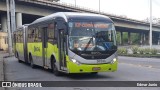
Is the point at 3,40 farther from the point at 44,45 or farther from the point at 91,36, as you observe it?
the point at 91,36

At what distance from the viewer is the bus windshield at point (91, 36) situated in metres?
15.6

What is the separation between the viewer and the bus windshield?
51.3ft

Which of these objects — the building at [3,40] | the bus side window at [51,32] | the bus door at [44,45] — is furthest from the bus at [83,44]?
the building at [3,40]

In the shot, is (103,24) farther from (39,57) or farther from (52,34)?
(39,57)

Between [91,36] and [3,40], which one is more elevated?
[91,36]

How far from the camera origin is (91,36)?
15.8 meters

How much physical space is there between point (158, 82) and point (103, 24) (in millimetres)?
3940

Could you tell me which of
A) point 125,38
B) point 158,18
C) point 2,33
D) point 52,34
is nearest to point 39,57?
point 52,34

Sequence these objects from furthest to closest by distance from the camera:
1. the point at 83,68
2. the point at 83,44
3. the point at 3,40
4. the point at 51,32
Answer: the point at 3,40, the point at 51,32, the point at 83,44, the point at 83,68

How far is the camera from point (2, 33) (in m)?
70.4

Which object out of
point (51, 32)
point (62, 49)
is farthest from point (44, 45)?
point (62, 49)

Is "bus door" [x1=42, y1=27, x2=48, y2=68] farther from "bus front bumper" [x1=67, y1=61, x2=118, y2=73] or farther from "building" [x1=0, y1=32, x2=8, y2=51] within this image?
"building" [x1=0, y1=32, x2=8, y2=51]

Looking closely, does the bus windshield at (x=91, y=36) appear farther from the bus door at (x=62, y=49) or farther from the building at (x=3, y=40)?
the building at (x=3, y=40)

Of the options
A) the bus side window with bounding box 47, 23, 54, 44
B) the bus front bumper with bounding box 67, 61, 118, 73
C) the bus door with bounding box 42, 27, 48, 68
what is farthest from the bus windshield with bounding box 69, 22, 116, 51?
the bus door with bounding box 42, 27, 48, 68
